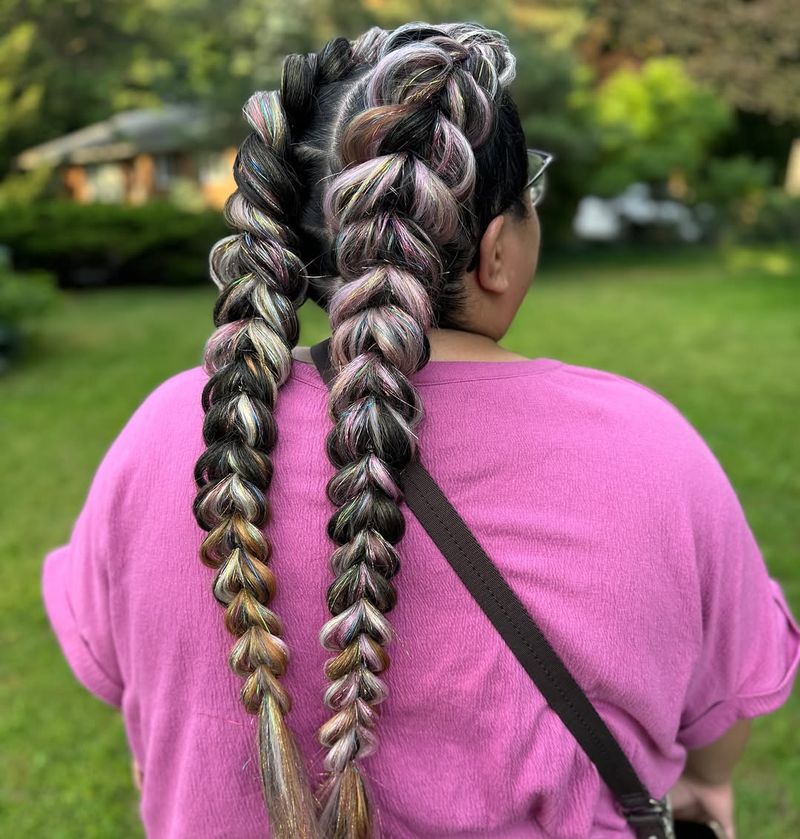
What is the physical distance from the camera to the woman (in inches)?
41.6

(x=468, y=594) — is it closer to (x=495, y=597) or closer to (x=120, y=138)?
(x=495, y=597)

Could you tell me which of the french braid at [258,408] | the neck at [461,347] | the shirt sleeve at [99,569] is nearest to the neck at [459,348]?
the neck at [461,347]

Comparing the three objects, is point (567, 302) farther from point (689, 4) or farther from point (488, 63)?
point (488, 63)

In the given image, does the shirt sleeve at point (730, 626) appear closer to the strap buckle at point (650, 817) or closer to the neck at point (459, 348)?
the strap buckle at point (650, 817)

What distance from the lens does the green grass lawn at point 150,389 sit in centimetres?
305

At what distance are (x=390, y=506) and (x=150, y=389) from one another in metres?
7.40

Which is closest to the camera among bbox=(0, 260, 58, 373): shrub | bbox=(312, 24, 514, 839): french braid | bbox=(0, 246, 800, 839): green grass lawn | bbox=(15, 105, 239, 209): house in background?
bbox=(312, 24, 514, 839): french braid

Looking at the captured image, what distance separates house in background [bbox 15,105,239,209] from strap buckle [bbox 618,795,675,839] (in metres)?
20.5

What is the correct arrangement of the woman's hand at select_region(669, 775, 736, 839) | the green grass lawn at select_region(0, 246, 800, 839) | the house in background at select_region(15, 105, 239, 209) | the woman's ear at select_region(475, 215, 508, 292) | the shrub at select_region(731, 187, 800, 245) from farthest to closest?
1. the house in background at select_region(15, 105, 239, 209)
2. the shrub at select_region(731, 187, 800, 245)
3. the green grass lawn at select_region(0, 246, 800, 839)
4. the woman's hand at select_region(669, 775, 736, 839)
5. the woman's ear at select_region(475, 215, 508, 292)

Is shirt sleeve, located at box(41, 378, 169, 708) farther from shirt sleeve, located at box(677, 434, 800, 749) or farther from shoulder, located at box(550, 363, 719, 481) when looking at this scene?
shirt sleeve, located at box(677, 434, 800, 749)

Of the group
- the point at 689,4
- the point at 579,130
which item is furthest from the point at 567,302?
the point at 689,4

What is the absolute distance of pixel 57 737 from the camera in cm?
331

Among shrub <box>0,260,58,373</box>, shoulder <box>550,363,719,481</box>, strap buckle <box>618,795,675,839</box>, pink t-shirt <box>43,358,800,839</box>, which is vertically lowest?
shrub <box>0,260,58,373</box>

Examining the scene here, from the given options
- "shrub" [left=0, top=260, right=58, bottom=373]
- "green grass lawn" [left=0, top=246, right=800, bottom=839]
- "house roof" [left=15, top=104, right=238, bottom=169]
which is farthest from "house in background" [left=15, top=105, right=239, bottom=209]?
"shrub" [left=0, top=260, right=58, bottom=373]
